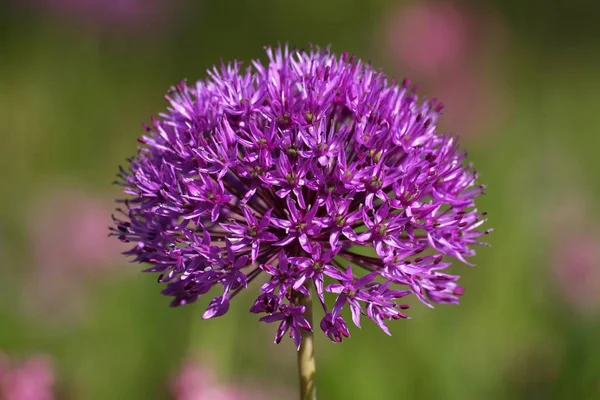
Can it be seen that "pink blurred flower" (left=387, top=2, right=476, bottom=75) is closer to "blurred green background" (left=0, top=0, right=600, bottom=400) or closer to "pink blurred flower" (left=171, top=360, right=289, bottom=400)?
"blurred green background" (left=0, top=0, right=600, bottom=400)

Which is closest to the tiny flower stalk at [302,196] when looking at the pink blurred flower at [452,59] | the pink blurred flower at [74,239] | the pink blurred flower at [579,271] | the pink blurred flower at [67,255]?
the pink blurred flower at [579,271]

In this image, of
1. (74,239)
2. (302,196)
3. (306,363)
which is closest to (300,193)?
(302,196)

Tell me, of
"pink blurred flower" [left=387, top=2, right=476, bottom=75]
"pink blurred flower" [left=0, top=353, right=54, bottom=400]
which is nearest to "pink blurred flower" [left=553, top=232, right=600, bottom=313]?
"pink blurred flower" [left=387, top=2, right=476, bottom=75]

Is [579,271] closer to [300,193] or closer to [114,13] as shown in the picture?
[300,193]

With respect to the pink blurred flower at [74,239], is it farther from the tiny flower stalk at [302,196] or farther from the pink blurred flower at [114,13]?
the pink blurred flower at [114,13]

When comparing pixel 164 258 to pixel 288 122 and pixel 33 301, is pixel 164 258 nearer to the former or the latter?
pixel 288 122
